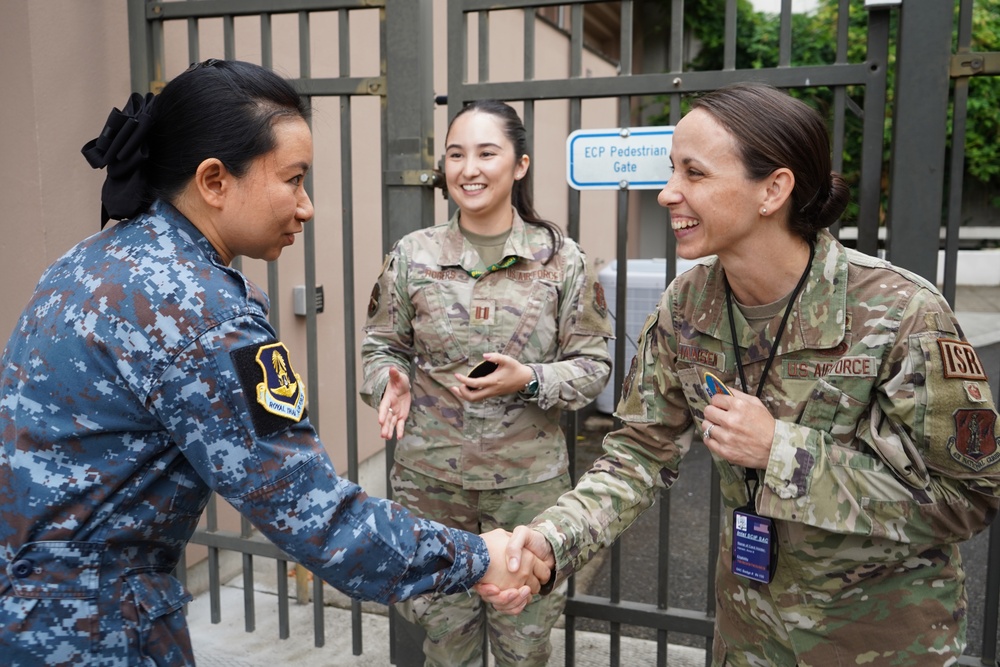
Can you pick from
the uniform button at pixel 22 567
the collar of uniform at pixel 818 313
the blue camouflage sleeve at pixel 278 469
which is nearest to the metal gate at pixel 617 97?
the collar of uniform at pixel 818 313

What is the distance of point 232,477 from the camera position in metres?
1.49

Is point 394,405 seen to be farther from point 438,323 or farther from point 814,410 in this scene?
point 814,410

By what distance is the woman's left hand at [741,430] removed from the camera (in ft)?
5.90

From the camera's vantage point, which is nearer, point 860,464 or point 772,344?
point 860,464

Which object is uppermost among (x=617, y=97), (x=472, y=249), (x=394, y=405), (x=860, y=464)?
(x=617, y=97)

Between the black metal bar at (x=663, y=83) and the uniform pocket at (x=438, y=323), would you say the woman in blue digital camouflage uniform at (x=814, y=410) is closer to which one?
the black metal bar at (x=663, y=83)

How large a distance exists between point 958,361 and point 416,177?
1905 millimetres

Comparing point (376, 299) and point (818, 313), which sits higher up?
point (818, 313)

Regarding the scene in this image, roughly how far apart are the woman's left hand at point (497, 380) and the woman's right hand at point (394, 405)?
0.22 metres

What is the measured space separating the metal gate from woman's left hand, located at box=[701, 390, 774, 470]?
0.97m

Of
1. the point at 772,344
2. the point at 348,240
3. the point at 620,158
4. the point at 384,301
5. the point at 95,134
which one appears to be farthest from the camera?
the point at 95,134

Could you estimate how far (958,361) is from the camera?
5.54ft

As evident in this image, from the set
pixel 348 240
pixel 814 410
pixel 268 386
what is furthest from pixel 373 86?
pixel 814 410

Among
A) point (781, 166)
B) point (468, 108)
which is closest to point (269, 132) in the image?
point (781, 166)
